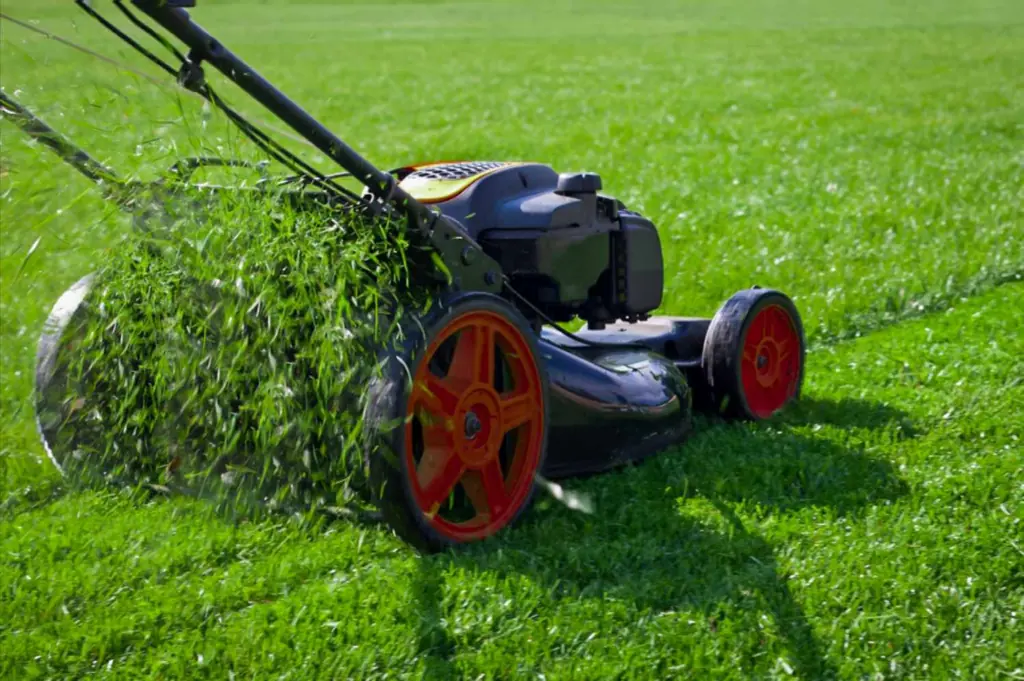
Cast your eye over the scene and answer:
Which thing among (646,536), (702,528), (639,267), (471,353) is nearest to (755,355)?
(639,267)

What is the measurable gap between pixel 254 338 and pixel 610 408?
132 cm

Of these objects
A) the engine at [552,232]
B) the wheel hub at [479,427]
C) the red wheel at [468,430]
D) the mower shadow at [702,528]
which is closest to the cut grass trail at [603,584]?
the mower shadow at [702,528]

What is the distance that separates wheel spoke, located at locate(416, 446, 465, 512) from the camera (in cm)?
412

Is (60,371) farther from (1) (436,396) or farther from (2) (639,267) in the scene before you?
(2) (639,267)

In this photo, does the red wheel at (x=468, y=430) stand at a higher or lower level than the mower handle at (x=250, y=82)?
lower

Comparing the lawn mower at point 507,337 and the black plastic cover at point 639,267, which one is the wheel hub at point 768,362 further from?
the black plastic cover at point 639,267

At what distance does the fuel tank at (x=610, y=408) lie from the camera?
4656 mm

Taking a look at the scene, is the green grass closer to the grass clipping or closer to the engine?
the grass clipping

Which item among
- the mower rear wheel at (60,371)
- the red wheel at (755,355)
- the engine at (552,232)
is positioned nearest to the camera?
the mower rear wheel at (60,371)

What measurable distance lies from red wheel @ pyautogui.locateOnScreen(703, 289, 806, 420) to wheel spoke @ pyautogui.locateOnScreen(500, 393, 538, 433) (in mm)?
1367

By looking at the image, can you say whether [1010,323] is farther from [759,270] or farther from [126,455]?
[126,455]

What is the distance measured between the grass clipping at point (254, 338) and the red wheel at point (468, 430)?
0.42 feet

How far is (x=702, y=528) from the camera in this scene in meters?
4.38

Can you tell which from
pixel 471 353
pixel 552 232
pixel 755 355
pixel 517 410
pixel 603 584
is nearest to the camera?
pixel 603 584
